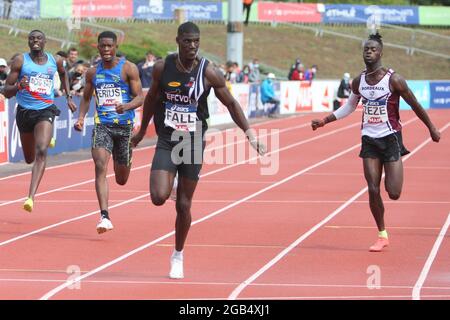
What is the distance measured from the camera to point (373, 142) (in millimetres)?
12148

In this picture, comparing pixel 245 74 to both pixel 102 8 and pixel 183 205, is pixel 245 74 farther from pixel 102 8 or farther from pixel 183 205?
pixel 183 205

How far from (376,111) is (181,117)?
108 inches

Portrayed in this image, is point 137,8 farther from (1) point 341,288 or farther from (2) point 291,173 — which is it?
(1) point 341,288

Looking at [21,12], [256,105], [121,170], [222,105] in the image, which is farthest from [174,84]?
[21,12]

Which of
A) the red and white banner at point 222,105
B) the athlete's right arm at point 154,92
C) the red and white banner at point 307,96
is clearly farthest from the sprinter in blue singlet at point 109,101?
the red and white banner at point 307,96

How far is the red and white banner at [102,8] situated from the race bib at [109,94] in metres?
33.6

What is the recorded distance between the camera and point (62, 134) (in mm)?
24328

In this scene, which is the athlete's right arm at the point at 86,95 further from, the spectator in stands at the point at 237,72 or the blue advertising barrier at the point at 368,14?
the blue advertising barrier at the point at 368,14

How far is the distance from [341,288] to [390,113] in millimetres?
2962

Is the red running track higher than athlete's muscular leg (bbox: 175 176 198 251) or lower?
lower

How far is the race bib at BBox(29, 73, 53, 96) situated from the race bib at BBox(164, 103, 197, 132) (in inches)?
173

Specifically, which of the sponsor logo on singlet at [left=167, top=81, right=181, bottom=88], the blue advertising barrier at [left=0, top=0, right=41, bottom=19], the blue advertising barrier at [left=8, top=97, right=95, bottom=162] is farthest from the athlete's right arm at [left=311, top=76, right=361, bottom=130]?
the blue advertising barrier at [left=0, top=0, right=41, bottom=19]

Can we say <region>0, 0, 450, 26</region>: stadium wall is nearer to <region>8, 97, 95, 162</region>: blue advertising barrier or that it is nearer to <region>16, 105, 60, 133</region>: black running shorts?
<region>8, 97, 95, 162</region>: blue advertising barrier

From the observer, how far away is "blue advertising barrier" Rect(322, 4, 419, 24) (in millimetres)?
65000
